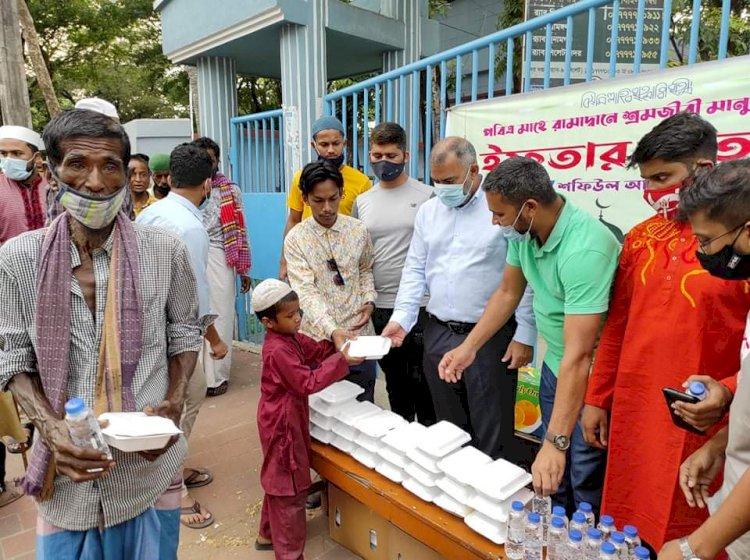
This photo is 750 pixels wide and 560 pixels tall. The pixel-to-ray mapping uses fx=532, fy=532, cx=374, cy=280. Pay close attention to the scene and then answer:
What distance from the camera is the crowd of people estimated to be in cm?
140

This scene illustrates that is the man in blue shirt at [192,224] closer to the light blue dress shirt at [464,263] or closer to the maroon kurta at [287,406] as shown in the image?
the maroon kurta at [287,406]

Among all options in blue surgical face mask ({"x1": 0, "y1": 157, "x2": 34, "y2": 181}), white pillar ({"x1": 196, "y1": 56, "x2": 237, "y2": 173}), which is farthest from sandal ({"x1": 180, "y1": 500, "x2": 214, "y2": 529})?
white pillar ({"x1": 196, "y1": 56, "x2": 237, "y2": 173})

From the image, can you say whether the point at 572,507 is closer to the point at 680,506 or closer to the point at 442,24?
the point at 680,506

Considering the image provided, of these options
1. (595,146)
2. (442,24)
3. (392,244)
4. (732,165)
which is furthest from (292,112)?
(442,24)

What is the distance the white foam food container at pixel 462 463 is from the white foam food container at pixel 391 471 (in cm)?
25

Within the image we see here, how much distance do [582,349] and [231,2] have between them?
5.46 meters

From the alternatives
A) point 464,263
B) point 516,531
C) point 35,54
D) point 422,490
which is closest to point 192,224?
point 464,263

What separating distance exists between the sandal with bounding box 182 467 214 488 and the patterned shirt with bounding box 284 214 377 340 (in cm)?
129

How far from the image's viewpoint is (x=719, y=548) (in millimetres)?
1260

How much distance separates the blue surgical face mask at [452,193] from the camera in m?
2.57

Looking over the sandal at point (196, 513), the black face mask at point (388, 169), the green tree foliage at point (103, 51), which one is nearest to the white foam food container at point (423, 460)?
the sandal at point (196, 513)

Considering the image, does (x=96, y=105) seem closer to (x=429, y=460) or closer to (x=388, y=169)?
(x=388, y=169)

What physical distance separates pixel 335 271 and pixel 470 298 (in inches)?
30.7

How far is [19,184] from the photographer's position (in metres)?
3.64
